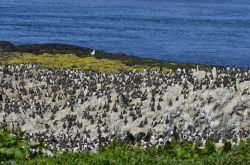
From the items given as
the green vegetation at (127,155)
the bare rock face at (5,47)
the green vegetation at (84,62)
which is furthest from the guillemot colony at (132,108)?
the bare rock face at (5,47)

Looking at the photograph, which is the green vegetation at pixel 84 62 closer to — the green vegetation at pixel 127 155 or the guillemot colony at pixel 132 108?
the guillemot colony at pixel 132 108

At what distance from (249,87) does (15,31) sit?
279 ft

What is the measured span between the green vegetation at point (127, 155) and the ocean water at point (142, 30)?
64967mm

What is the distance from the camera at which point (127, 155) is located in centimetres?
1349

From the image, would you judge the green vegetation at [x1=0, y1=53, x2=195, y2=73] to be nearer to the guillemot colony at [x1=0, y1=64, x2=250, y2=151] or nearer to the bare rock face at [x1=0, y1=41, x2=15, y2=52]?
the bare rock face at [x1=0, y1=41, x2=15, y2=52]

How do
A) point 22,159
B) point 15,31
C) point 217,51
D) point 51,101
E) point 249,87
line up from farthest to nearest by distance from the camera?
point 15,31 → point 217,51 → point 51,101 → point 249,87 → point 22,159

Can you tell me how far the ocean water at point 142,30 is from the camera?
90.5 meters

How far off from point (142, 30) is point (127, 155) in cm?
10256

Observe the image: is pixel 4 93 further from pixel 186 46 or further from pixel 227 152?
pixel 186 46

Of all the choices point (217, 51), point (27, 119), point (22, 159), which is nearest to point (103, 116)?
point (27, 119)

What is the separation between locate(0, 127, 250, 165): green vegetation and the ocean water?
2558 inches

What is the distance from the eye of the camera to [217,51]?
91500 mm

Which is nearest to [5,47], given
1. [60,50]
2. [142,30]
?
[60,50]

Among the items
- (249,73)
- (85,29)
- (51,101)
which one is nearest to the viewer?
(249,73)
